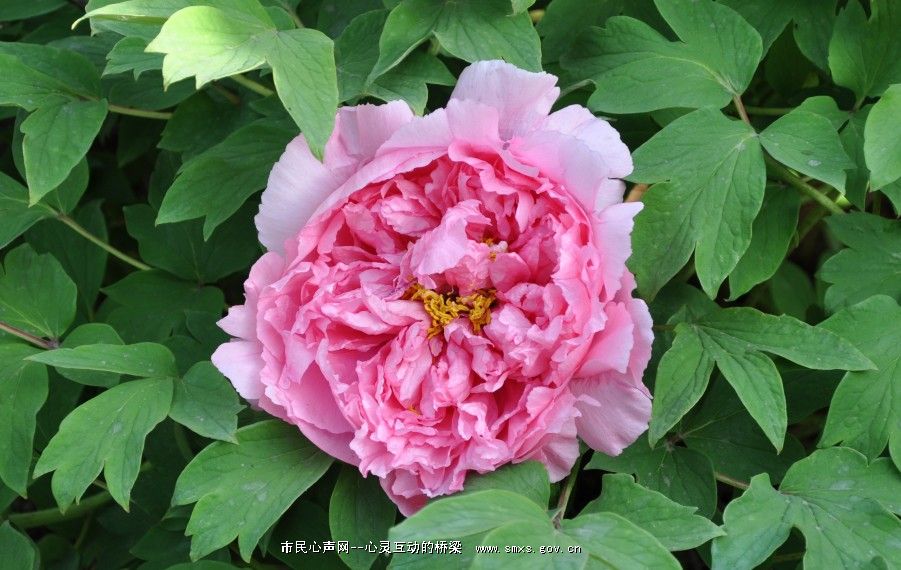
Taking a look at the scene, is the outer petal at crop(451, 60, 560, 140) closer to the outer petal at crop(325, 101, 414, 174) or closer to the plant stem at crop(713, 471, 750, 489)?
the outer petal at crop(325, 101, 414, 174)

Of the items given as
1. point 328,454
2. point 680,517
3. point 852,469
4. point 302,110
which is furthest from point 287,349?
point 852,469

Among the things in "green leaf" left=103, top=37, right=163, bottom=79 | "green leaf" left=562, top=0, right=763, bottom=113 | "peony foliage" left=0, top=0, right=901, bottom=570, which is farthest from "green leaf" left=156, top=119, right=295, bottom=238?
"green leaf" left=562, top=0, right=763, bottom=113

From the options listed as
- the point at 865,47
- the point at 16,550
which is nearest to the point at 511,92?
Result: the point at 865,47

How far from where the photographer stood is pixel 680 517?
903 mm

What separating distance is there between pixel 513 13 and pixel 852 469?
57cm

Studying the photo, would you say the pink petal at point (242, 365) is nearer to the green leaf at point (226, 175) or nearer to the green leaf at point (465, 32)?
the green leaf at point (226, 175)

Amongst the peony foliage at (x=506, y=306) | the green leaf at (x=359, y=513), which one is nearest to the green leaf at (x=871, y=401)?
the peony foliage at (x=506, y=306)

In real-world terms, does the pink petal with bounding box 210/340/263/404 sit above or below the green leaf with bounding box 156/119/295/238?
below

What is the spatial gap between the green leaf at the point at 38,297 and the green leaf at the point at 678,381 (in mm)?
715

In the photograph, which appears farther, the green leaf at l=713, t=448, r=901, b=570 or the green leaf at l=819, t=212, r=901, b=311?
the green leaf at l=819, t=212, r=901, b=311

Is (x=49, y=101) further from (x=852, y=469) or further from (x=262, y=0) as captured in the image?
(x=852, y=469)

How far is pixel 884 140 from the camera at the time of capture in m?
0.97

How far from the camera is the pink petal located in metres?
0.98

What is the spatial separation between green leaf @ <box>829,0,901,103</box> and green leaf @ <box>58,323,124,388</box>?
871 millimetres
